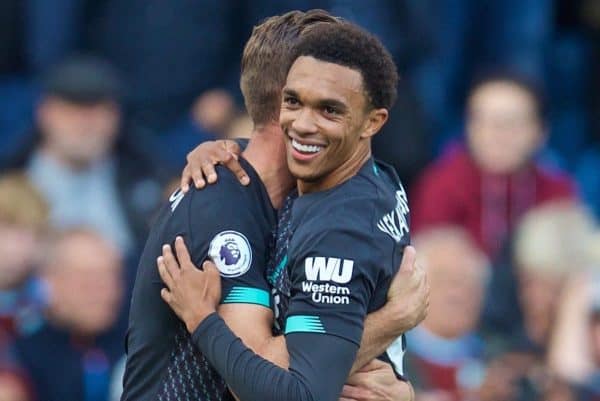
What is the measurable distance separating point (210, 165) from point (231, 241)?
272mm

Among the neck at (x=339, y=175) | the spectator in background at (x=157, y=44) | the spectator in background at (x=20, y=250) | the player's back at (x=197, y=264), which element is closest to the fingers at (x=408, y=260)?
the neck at (x=339, y=175)

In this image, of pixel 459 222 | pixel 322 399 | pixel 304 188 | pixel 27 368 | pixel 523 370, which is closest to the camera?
pixel 322 399

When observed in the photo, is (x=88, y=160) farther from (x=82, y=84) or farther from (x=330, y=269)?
(x=330, y=269)

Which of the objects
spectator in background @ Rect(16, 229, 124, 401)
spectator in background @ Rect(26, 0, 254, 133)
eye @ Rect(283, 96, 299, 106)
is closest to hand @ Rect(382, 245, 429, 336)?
eye @ Rect(283, 96, 299, 106)

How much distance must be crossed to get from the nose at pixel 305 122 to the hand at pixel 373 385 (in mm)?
622

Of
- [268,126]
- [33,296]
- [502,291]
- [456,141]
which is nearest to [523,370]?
[502,291]

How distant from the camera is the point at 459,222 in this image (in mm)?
8672

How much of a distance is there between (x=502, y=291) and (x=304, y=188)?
402cm

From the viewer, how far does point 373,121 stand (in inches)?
177

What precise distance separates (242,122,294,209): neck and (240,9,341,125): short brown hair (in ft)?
0.12

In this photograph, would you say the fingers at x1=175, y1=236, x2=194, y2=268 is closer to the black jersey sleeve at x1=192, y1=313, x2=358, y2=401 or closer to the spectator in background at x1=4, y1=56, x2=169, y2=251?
the black jersey sleeve at x1=192, y1=313, x2=358, y2=401

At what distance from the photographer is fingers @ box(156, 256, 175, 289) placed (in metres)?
4.45

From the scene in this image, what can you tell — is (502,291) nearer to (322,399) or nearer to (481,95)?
(481,95)

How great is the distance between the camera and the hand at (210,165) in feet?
14.9
